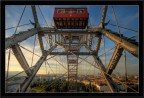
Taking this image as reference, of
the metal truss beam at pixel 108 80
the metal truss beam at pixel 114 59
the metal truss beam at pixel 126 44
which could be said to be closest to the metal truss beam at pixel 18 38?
the metal truss beam at pixel 126 44

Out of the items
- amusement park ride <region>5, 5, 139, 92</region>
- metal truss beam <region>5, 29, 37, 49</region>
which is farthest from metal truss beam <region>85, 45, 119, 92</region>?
metal truss beam <region>5, 29, 37, 49</region>

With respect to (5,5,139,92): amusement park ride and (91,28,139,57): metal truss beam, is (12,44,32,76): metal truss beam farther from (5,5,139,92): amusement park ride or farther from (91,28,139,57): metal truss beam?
(91,28,139,57): metal truss beam

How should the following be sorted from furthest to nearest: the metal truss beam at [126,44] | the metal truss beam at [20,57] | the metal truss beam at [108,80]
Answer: the metal truss beam at [108,80]
the metal truss beam at [20,57]
the metal truss beam at [126,44]

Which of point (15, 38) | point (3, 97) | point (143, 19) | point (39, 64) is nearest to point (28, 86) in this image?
point (39, 64)

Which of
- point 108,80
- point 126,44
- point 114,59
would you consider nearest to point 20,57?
point 114,59

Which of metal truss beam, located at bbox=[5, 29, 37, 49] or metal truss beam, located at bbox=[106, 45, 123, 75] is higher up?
metal truss beam, located at bbox=[5, 29, 37, 49]

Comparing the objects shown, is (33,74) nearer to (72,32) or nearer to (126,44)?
(72,32)

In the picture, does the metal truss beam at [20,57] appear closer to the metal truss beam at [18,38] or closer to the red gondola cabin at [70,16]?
the metal truss beam at [18,38]
